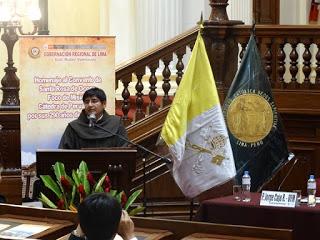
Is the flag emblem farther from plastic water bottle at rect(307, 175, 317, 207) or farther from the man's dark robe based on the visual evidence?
plastic water bottle at rect(307, 175, 317, 207)

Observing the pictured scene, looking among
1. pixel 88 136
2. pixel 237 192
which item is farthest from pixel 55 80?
pixel 237 192

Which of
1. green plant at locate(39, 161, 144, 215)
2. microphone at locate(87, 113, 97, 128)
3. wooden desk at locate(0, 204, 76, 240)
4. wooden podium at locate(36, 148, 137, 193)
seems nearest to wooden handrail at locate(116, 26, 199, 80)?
microphone at locate(87, 113, 97, 128)

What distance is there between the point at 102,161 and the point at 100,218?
2806 mm

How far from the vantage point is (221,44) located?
28.8ft

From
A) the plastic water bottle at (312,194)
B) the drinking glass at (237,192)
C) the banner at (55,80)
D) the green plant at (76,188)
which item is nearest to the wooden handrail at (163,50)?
the banner at (55,80)

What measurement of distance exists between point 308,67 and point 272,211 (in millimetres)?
2776

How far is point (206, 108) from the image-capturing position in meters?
7.31

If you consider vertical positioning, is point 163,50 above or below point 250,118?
above

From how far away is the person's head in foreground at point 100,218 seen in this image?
3.56 meters

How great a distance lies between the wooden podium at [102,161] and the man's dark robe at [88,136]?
3.62ft

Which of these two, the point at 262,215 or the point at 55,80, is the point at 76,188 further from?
the point at 55,80

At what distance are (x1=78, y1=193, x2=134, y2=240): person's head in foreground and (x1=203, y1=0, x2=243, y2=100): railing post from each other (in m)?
5.19

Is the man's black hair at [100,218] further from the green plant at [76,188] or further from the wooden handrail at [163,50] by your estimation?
the wooden handrail at [163,50]

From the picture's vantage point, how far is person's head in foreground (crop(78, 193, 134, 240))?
3.56 m
